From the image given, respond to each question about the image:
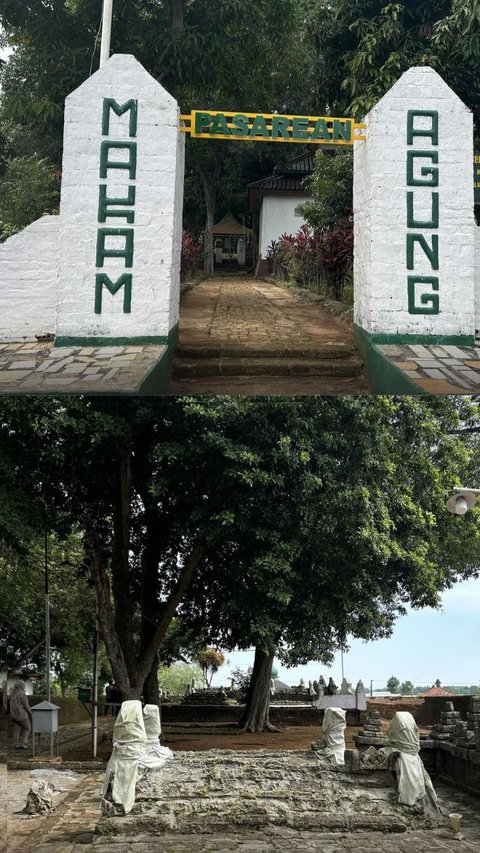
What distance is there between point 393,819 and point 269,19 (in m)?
7.09

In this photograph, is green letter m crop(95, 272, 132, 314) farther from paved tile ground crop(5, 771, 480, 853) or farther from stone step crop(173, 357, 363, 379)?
paved tile ground crop(5, 771, 480, 853)

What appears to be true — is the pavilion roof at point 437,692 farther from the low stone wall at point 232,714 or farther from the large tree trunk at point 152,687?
the large tree trunk at point 152,687

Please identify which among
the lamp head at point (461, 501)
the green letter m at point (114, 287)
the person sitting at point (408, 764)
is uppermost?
the green letter m at point (114, 287)

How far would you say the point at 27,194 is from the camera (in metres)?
8.72

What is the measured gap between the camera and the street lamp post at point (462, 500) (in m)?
3.92

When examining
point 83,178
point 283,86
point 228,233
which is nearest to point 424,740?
point 83,178

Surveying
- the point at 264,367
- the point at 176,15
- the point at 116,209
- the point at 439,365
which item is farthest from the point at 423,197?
the point at 176,15

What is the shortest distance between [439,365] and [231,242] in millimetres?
6190

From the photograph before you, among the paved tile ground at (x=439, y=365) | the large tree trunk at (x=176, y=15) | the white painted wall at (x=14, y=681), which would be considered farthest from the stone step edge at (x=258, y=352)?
the large tree trunk at (x=176, y=15)

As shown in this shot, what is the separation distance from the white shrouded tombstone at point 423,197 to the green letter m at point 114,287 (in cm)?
173

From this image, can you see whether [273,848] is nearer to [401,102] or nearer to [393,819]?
[393,819]

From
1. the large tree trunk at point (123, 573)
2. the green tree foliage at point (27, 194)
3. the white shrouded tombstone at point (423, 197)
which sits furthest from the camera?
the green tree foliage at point (27, 194)

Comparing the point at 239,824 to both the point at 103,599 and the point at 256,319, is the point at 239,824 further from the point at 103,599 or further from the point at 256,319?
the point at 256,319

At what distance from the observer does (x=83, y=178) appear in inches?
262
